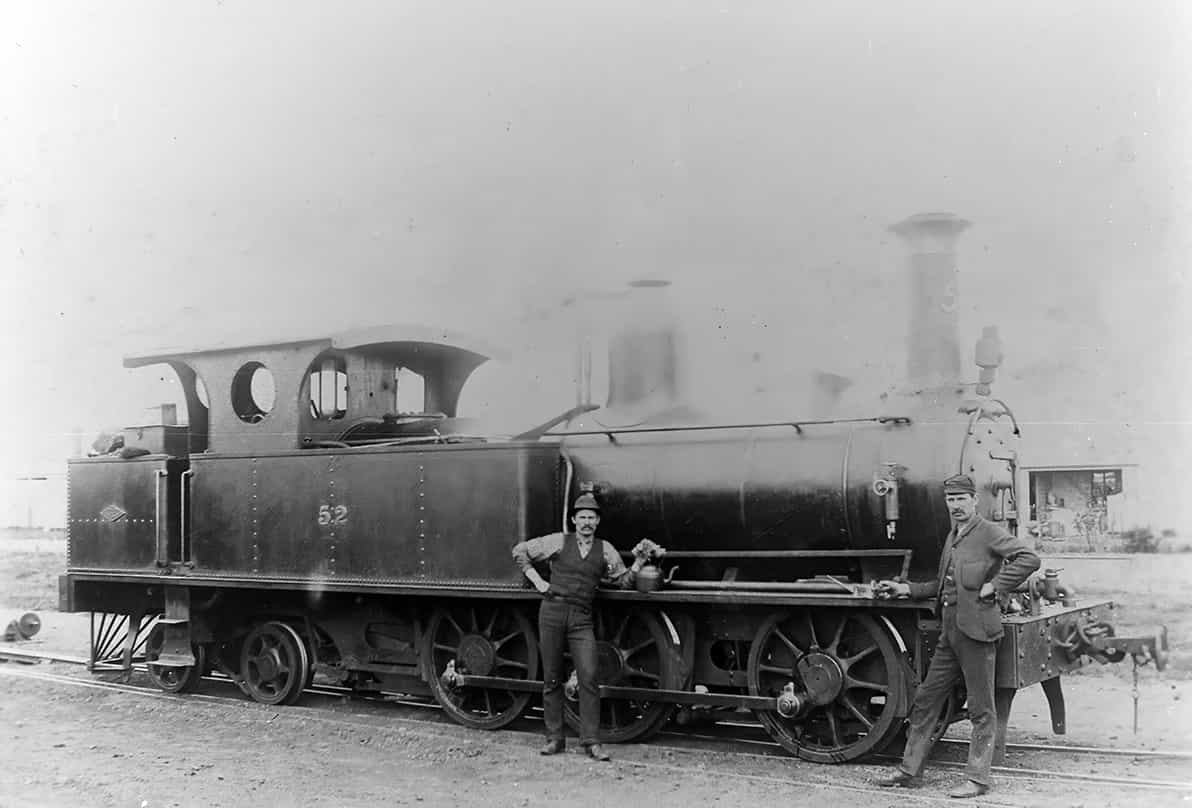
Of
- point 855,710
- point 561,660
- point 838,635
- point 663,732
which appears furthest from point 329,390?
point 855,710

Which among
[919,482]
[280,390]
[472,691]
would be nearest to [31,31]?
[280,390]

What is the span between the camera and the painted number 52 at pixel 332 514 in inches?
325

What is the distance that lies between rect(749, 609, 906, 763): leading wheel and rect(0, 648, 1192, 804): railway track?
0.66ft

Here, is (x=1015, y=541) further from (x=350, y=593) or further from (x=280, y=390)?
(x=280, y=390)

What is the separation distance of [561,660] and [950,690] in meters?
2.37

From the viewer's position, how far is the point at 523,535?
24.4ft

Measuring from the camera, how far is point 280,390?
8805 mm

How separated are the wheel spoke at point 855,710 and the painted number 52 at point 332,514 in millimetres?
3731

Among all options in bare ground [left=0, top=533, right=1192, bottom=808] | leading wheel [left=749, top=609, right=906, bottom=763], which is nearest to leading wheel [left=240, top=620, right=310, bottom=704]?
bare ground [left=0, top=533, right=1192, bottom=808]

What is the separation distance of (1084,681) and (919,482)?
15.6 ft

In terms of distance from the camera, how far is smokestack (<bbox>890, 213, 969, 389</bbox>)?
26.2ft

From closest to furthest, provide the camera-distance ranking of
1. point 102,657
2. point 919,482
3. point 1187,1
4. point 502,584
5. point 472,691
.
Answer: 1. point 1187,1
2. point 919,482
3. point 502,584
4. point 472,691
5. point 102,657

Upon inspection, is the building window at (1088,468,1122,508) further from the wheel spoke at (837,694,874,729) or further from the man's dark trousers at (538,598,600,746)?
the man's dark trousers at (538,598,600,746)

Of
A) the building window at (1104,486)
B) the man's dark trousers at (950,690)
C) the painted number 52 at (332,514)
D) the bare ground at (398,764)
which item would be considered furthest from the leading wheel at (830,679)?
the building window at (1104,486)
